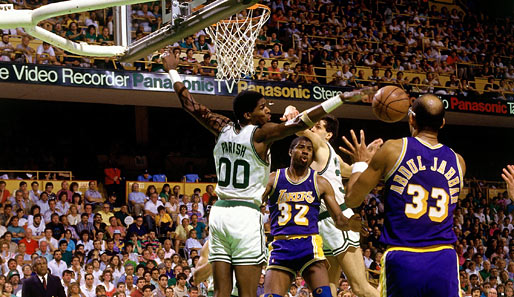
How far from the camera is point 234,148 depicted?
5.64 m

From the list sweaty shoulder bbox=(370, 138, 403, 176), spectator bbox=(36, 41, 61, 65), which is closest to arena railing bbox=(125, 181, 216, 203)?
spectator bbox=(36, 41, 61, 65)

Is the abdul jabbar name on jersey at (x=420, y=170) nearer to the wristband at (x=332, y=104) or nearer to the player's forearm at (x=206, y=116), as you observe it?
the wristband at (x=332, y=104)

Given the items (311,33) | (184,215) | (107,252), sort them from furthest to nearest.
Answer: (311,33), (184,215), (107,252)

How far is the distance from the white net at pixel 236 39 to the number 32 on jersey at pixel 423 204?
7869mm

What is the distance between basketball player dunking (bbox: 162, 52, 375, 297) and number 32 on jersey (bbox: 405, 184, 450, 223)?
4.01ft

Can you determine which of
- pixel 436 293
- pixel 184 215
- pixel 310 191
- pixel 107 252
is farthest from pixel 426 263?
pixel 184 215

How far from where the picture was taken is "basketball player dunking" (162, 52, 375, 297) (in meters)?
5.53

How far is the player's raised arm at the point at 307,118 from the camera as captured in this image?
16.8 feet

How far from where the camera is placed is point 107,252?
12.6m

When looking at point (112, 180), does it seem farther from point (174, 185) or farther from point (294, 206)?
point (294, 206)

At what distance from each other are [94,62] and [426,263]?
1259cm

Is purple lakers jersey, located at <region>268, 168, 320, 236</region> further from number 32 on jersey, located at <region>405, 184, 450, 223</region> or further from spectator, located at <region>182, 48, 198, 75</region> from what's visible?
spectator, located at <region>182, 48, 198, 75</region>

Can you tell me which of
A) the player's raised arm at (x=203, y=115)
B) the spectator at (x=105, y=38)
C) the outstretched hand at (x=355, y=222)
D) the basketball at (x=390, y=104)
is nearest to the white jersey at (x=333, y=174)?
the outstretched hand at (x=355, y=222)

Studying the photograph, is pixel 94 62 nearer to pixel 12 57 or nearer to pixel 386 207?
pixel 12 57
